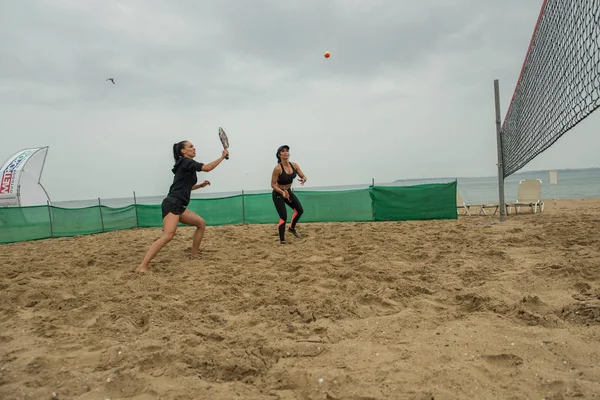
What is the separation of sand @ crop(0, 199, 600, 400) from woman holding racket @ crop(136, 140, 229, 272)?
45 centimetres

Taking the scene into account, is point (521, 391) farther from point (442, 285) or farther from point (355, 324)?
point (442, 285)

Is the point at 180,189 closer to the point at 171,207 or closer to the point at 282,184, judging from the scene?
the point at 171,207

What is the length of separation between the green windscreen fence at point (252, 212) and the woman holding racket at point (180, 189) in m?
6.07

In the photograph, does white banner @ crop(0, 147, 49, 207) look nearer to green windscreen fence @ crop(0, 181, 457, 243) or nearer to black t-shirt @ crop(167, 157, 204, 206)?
green windscreen fence @ crop(0, 181, 457, 243)

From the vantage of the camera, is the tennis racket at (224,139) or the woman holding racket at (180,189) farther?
the tennis racket at (224,139)

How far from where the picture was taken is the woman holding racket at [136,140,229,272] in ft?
15.3

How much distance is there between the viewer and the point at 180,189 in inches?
192

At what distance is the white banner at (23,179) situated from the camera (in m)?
13.0

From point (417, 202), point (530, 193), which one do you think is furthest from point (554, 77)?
point (530, 193)

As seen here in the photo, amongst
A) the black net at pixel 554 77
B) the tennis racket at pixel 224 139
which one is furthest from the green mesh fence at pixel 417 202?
the tennis racket at pixel 224 139

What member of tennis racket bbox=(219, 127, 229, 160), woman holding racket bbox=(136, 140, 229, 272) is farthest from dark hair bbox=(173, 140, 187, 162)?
tennis racket bbox=(219, 127, 229, 160)

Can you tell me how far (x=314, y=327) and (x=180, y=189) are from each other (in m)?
2.93

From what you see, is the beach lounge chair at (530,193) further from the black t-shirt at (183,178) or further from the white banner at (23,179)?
the white banner at (23,179)

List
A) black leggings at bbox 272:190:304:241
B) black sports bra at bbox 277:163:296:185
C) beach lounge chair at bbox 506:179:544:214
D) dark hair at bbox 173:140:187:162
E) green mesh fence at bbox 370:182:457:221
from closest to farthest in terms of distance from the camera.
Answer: dark hair at bbox 173:140:187:162
black leggings at bbox 272:190:304:241
black sports bra at bbox 277:163:296:185
green mesh fence at bbox 370:182:457:221
beach lounge chair at bbox 506:179:544:214
